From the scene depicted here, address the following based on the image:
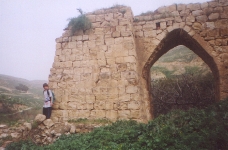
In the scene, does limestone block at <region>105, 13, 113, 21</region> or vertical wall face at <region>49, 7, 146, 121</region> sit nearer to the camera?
vertical wall face at <region>49, 7, 146, 121</region>

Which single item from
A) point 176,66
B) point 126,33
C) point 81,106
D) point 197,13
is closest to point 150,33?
point 126,33

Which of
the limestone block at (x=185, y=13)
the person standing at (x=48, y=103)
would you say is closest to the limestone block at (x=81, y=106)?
the person standing at (x=48, y=103)

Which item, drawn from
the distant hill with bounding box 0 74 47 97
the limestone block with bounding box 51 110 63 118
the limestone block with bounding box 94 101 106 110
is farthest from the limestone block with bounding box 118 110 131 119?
the distant hill with bounding box 0 74 47 97

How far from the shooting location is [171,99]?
1137 centimetres

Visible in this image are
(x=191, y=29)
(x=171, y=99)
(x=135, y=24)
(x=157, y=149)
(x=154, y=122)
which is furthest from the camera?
(x=171, y=99)

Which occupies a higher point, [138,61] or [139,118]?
[138,61]

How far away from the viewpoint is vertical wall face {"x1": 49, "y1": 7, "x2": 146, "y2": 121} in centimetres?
666

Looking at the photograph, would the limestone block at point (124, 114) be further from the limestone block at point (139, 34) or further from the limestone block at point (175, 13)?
the limestone block at point (175, 13)

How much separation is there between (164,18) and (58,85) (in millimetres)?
4609

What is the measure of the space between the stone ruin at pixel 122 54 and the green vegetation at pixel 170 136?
1.35 meters

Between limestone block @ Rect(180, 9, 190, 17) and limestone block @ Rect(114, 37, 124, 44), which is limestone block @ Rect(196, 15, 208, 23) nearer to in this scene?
limestone block @ Rect(180, 9, 190, 17)

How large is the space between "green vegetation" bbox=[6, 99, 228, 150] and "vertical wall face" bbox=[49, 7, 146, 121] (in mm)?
1249

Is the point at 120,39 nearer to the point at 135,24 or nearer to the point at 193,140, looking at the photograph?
the point at 135,24

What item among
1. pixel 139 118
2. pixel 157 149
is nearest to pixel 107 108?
pixel 139 118
